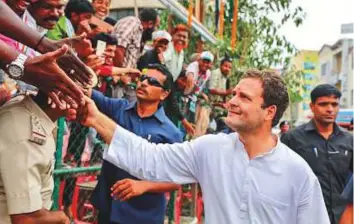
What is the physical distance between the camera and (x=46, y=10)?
8.25ft

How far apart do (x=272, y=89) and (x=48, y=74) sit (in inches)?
46.9

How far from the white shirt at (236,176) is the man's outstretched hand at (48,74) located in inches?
25.3

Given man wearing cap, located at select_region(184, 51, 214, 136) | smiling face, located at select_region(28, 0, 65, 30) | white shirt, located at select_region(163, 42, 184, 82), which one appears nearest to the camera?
smiling face, located at select_region(28, 0, 65, 30)

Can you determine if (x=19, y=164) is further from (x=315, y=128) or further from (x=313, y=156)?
(x=315, y=128)

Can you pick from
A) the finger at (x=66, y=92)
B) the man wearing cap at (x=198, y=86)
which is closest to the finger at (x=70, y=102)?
the finger at (x=66, y=92)

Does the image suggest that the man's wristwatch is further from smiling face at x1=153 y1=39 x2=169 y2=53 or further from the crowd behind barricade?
smiling face at x1=153 y1=39 x2=169 y2=53

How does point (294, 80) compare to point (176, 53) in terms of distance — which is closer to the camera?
point (176, 53)

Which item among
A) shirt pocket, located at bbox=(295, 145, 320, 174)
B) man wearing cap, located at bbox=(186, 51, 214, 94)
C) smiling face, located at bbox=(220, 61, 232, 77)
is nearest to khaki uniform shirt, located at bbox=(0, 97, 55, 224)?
shirt pocket, located at bbox=(295, 145, 320, 174)

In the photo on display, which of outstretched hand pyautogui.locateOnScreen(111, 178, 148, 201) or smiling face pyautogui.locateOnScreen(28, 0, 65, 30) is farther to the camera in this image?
outstretched hand pyautogui.locateOnScreen(111, 178, 148, 201)

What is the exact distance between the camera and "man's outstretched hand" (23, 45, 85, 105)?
1852mm

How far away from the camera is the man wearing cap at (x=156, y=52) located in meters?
5.35

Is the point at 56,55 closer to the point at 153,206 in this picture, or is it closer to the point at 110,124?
the point at 110,124

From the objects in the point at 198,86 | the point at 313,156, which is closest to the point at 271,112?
the point at 313,156

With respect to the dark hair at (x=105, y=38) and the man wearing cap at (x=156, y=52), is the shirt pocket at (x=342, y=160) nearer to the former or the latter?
the man wearing cap at (x=156, y=52)
